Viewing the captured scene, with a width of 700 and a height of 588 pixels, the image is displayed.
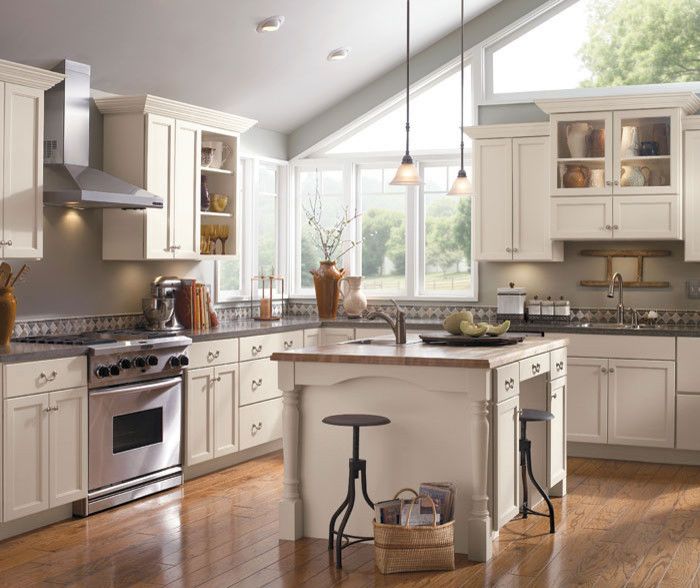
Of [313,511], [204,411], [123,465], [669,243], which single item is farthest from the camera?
[669,243]

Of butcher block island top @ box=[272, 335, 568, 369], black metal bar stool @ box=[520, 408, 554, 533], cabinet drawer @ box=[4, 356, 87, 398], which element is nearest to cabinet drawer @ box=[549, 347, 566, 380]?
butcher block island top @ box=[272, 335, 568, 369]

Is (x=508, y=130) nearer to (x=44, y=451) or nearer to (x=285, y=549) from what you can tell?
(x=285, y=549)

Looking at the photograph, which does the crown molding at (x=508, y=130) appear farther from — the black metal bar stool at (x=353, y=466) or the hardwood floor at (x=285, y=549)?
the black metal bar stool at (x=353, y=466)

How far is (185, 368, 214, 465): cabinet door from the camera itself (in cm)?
590

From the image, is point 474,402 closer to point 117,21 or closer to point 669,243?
point 117,21

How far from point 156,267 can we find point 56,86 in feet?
5.01

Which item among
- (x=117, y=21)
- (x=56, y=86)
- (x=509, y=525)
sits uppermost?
(x=117, y=21)

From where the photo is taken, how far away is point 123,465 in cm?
534

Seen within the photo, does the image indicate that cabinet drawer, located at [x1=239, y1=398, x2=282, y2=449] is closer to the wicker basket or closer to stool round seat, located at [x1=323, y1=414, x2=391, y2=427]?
stool round seat, located at [x1=323, y1=414, x2=391, y2=427]

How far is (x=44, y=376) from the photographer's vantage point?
4777 millimetres

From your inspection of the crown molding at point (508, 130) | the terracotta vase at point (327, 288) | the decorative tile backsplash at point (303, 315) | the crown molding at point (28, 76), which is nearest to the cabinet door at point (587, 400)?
the decorative tile backsplash at point (303, 315)

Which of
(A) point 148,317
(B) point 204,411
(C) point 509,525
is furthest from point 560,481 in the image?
(A) point 148,317

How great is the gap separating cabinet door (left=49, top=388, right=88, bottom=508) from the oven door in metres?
0.06

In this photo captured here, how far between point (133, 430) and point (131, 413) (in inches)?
4.3
